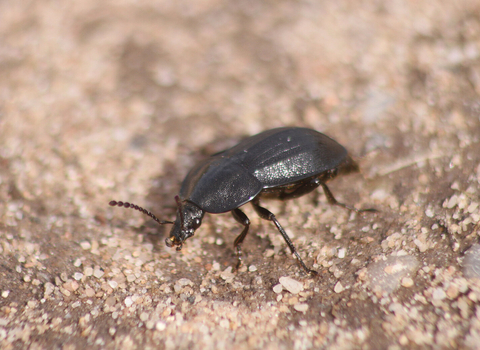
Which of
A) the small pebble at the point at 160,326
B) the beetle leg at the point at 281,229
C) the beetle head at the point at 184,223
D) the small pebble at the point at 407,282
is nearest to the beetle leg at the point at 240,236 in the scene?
the beetle leg at the point at 281,229

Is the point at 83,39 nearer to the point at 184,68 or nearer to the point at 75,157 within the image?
the point at 184,68

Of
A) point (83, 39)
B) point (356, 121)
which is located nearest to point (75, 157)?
point (83, 39)

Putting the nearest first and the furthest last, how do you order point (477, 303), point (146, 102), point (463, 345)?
point (463, 345) → point (477, 303) → point (146, 102)

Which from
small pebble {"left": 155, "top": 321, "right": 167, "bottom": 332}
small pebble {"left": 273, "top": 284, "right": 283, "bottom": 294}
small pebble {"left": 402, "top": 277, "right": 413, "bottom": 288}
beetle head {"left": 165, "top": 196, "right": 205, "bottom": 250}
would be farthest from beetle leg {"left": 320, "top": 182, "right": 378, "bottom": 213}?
small pebble {"left": 155, "top": 321, "right": 167, "bottom": 332}

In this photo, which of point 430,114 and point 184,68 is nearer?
point 430,114

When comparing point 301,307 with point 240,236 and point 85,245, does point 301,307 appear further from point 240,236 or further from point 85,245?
point 85,245

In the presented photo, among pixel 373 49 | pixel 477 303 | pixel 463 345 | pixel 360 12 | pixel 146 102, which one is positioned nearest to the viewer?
pixel 463 345

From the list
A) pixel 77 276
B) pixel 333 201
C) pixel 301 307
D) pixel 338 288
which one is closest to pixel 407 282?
pixel 338 288
